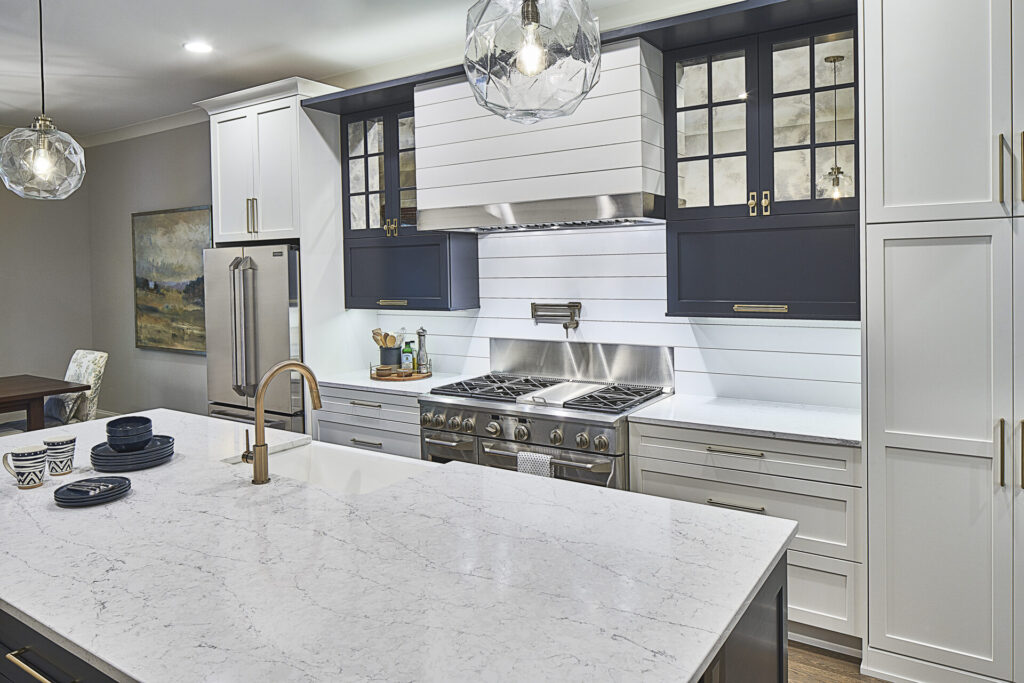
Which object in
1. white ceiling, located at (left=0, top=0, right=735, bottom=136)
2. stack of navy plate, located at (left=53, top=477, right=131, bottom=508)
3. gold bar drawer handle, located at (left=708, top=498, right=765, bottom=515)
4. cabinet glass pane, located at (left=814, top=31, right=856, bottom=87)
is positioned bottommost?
gold bar drawer handle, located at (left=708, top=498, right=765, bottom=515)

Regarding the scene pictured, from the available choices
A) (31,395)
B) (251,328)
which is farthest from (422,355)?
(31,395)

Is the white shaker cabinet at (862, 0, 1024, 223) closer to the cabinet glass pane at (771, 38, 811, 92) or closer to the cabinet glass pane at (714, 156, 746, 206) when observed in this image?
the cabinet glass pane at (771, 38, 811, 92)

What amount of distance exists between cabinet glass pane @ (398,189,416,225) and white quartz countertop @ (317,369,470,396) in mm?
915

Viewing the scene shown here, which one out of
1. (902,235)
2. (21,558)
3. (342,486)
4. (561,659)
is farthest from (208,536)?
(902,235)

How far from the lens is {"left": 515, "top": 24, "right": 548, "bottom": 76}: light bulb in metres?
1.30

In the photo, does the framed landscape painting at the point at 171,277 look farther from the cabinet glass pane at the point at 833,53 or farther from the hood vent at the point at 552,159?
the cabinet glass pane at the point at 833,53

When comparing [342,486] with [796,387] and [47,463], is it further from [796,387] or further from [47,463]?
[796,387]

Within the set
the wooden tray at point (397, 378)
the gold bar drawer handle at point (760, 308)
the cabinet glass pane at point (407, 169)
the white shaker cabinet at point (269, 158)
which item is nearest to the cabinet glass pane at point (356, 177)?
the white shaker cabinet at point (269, 158)

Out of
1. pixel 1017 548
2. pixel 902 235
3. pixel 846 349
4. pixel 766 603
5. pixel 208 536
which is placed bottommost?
pixel 1017 548

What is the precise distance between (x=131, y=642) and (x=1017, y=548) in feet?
8.24

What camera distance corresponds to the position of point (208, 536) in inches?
64.6

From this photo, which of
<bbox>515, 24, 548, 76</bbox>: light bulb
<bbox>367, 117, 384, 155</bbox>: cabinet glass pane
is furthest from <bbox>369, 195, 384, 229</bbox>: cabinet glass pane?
<bbox>515, 24, 548, 76</bbox>: light bulb

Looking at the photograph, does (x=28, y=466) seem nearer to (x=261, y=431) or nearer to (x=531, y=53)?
(x=261, y=431)

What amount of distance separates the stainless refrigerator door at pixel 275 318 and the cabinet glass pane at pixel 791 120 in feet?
8.83
